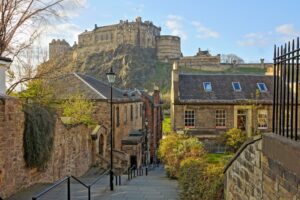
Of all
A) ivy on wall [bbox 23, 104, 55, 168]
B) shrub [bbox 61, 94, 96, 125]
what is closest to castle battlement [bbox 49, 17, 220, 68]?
shrub [bbox 61, 94, 96, 125]

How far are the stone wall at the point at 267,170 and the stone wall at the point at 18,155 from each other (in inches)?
258

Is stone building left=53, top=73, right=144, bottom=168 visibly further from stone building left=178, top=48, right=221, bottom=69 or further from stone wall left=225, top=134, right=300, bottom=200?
stone building left=178, top=48, right=221, bottom=69

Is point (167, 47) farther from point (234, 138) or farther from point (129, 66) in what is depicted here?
point (234, 138)

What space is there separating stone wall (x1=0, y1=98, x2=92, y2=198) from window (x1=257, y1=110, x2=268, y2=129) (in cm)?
1541

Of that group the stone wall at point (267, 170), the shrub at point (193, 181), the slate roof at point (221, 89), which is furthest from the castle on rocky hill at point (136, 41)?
the stone wall at point (267, 170)

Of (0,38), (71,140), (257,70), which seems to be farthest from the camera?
(257,70)

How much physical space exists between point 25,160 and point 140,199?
419cm

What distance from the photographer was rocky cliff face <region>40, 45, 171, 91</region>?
91188 millimetres

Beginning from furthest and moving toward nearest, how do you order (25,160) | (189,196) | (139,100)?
(139,100) < (25,160) < (189,196)

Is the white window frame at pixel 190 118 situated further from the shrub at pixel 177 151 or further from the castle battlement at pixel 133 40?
the castle battlement at pixel 133 40

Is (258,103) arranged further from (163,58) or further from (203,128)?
(163,58)

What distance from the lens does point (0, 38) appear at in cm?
1404

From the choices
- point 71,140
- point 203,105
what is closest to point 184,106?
point 203,105

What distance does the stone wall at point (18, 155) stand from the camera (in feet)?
33.1
